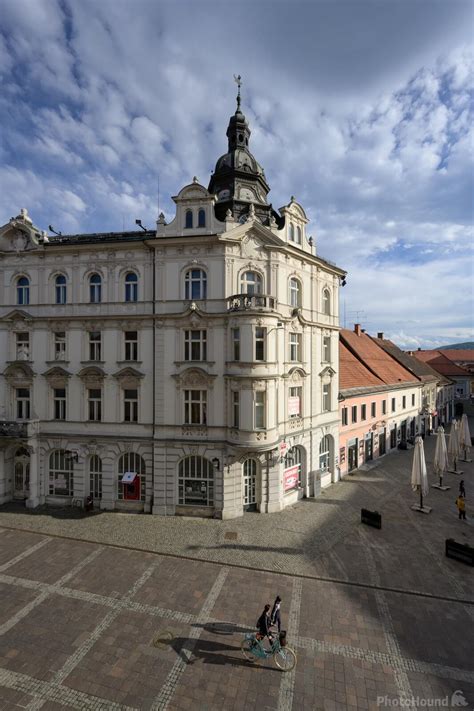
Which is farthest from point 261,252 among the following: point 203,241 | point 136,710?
point 136,710

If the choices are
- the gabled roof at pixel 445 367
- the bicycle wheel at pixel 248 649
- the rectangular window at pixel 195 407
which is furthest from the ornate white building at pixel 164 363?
the gabled roof at pixel 445 367

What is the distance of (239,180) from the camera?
23156mm

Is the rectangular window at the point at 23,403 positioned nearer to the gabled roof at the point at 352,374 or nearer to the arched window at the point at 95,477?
the arched window at the point at 95,477

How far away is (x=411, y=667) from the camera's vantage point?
383 inches

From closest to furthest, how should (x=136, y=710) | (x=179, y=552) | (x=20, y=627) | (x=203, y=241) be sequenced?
(x=136, y=710) → (x=20, y=627) → (x=179, y=552) → (x=203, y=241)

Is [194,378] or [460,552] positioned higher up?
[194,378]

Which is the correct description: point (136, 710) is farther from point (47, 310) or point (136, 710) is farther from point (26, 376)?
point (47, 310)

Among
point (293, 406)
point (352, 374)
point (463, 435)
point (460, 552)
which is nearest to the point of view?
Result: point (460, 552)

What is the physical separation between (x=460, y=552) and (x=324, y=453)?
1059cm

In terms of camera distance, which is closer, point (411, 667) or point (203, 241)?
point (411, 667)

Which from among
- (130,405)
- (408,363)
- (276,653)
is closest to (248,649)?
(276,653)

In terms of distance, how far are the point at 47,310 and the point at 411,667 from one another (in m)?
24.2

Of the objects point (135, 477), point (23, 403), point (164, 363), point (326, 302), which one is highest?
point (326, 302)

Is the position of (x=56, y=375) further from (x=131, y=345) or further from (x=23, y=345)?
(x=131, y=345)
